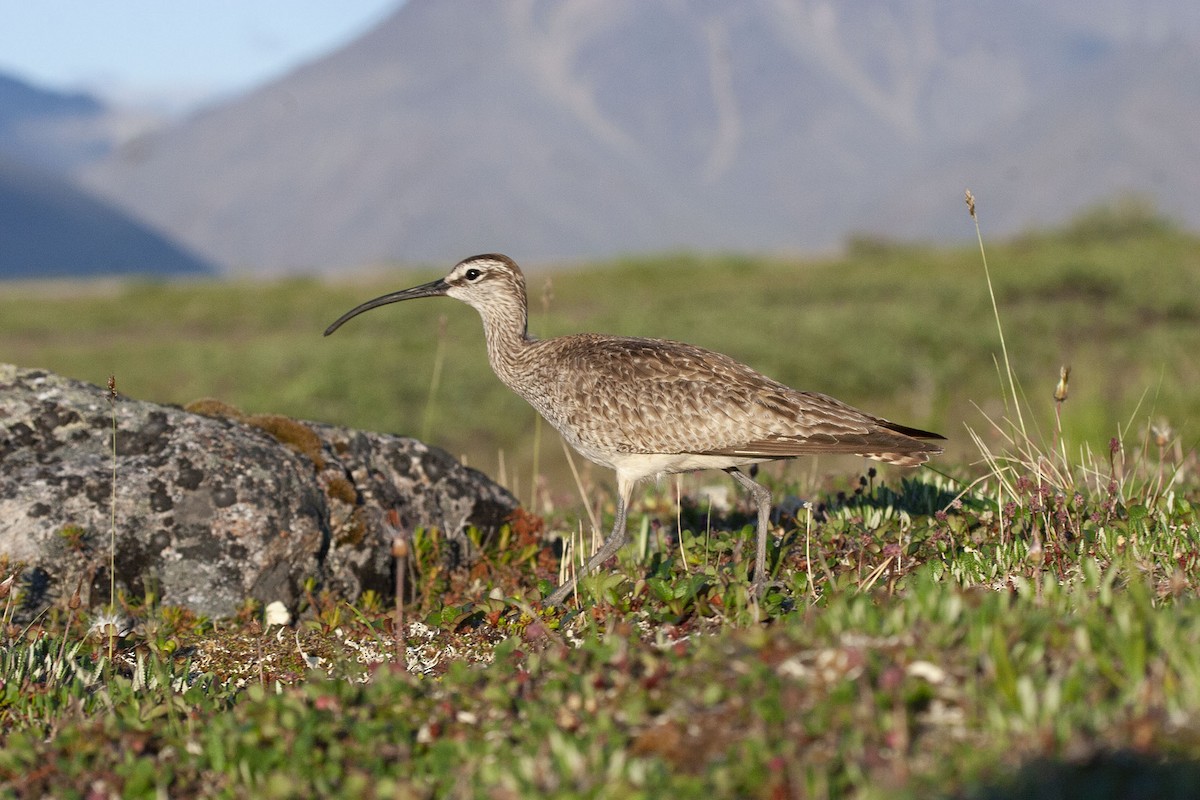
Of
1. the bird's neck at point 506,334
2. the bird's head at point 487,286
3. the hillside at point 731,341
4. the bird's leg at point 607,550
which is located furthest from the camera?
the hillside at point 731,341

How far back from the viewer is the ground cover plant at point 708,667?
352 centimetres

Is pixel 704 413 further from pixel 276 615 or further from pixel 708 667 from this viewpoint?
pixel 276 615

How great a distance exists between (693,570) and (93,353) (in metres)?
30.5

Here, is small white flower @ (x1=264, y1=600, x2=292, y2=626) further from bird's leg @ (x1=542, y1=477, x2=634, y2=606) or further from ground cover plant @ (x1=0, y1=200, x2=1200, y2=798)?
bird's leg @ (x1=542, y1=477, x2=634, y2=606)

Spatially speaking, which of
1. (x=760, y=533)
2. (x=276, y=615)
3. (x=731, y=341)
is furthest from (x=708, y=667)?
(x=731, y=341)

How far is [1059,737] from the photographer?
3.41 metres

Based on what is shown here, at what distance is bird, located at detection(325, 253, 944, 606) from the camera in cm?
653

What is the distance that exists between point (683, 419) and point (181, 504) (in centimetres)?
309

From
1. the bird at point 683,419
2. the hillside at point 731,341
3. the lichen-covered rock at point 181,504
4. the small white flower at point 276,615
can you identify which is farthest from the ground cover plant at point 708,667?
the hillside at point 731,341

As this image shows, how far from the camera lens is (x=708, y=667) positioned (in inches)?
165

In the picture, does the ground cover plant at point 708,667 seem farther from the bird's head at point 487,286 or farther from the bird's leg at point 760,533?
the bird's head at point 487,286

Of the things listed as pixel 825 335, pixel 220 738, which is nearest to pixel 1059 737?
pixel 220 738

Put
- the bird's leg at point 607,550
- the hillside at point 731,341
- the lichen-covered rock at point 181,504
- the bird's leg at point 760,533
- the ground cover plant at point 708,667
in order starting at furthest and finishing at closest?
the hillside at point 731,341 → the lichen-covered rock at point 181,504 → the bird's leg at point 607,550 → the bird's leg at point 760,533 → the ground cover plant at point 708,667

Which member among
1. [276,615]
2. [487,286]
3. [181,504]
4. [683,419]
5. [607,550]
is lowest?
[276,615]
